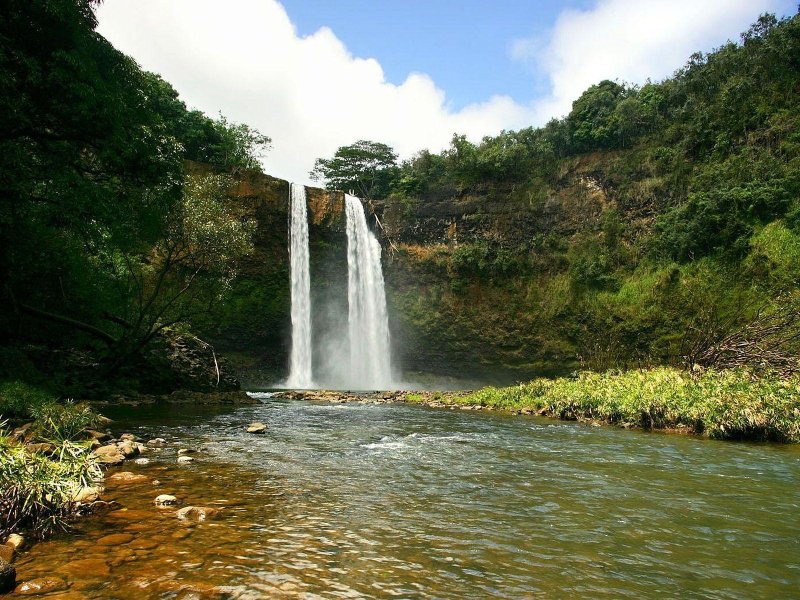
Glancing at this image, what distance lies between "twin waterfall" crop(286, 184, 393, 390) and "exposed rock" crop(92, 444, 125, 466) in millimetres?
25496

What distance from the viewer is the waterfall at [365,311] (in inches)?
1361

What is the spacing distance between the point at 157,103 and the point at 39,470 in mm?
40257

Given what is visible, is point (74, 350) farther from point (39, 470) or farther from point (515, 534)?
point (515, 534)

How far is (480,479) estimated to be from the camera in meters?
6.96

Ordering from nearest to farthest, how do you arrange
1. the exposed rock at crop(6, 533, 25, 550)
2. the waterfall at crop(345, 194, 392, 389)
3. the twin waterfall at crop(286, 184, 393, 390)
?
1. the exposed rock at crop(6, 533, 25, 550)
2. the twin waterfall at crop(286, 184, 393, 390)
3. the waterfall at crop(345, 194, 392, 389)

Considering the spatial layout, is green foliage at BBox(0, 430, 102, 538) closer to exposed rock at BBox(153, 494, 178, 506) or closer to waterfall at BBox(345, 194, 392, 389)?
exposed rock at BBox(153, 494, 178, 506)

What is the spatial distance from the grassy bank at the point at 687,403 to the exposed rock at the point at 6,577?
1284 centimetres

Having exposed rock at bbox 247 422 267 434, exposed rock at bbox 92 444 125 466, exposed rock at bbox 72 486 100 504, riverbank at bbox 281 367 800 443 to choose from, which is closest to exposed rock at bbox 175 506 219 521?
exposed rock at bbox 72 486 100 504

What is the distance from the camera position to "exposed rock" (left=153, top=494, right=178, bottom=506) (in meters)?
5.14

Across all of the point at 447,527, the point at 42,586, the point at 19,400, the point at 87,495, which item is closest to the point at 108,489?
the point at 87,495

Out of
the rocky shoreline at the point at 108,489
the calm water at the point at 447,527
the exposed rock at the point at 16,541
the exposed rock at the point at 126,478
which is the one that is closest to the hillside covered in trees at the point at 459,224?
the rocky shoreline at the point at 108,489

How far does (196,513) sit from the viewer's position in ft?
16.0

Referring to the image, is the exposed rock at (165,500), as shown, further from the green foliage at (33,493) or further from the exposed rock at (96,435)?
the exposed rock at (96,435)

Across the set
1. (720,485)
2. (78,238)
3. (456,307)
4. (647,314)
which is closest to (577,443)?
(720,485)
